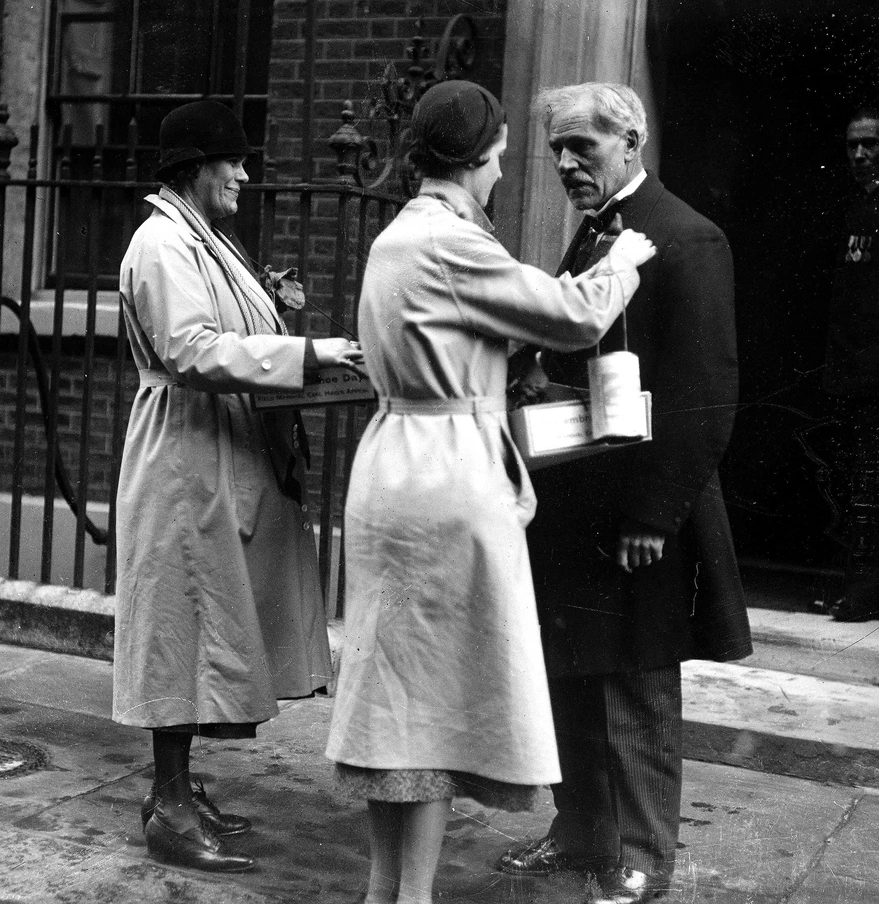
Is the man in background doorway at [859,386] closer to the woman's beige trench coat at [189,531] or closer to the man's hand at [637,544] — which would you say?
the man's hand at [637,544]

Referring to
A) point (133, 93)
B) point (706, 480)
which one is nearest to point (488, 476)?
point (706, 480)

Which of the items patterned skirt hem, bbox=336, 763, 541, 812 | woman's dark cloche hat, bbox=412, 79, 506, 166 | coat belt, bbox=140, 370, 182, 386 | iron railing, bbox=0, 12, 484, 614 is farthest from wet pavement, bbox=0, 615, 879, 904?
woman's dark cloche hat, bbox=412, 79, 506, 166

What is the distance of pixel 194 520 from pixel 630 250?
132 cm

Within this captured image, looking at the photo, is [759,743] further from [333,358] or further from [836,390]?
[333,358]

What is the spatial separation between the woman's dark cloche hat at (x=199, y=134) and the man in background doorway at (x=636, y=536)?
0.80 m

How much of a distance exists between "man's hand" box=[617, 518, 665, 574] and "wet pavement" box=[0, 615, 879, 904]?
848 mm

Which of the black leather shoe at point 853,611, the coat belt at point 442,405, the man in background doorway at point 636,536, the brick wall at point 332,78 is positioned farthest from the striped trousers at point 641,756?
the brick wall at point 332,78

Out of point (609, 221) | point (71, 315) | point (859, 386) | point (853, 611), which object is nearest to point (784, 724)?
point (853, 611)

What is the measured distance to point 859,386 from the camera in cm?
489

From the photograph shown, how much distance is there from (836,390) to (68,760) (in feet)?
9.82

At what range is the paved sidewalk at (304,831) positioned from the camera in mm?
3324

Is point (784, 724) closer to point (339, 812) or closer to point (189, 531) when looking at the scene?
point (339, 812)

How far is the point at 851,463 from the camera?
4.92m

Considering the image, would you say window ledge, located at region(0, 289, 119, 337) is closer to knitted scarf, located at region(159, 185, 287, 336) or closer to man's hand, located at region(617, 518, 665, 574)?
knitted scarf, located at region(159, 185, 287, 336)
